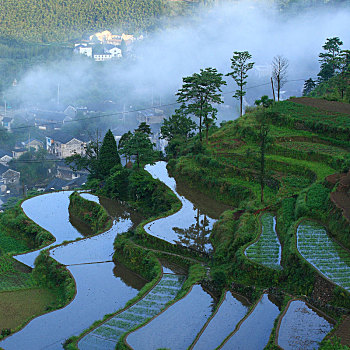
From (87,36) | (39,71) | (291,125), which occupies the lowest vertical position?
(291,125)

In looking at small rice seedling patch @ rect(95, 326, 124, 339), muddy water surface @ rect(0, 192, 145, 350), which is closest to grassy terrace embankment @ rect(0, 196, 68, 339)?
muddy water surface @ rect(0, 192, 145, 350)

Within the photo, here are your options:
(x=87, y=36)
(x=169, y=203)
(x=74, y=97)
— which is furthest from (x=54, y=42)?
(x=169, y=203)

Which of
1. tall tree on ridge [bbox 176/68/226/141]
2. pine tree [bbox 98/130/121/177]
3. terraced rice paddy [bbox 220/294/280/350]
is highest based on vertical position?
tall tree on ridge [bbox 176/68/226/141]

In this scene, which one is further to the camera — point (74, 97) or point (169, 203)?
point (74, 97)

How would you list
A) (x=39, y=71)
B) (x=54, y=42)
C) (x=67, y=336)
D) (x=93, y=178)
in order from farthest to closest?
(x=54, y=42) < (x=39, y=71) < (x=93, y=178) < (x=67, y=336)

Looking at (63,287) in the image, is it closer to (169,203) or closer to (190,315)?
(190,315)

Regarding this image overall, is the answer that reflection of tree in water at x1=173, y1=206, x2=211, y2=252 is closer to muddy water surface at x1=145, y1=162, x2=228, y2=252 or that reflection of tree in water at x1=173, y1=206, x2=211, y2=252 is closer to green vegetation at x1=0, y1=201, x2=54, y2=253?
muddy water surface at x1=145, y1=162, x2=228, y2=252

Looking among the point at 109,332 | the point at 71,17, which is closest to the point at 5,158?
the point at 109,332

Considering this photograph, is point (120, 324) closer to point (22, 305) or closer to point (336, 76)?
point (22, 305)
